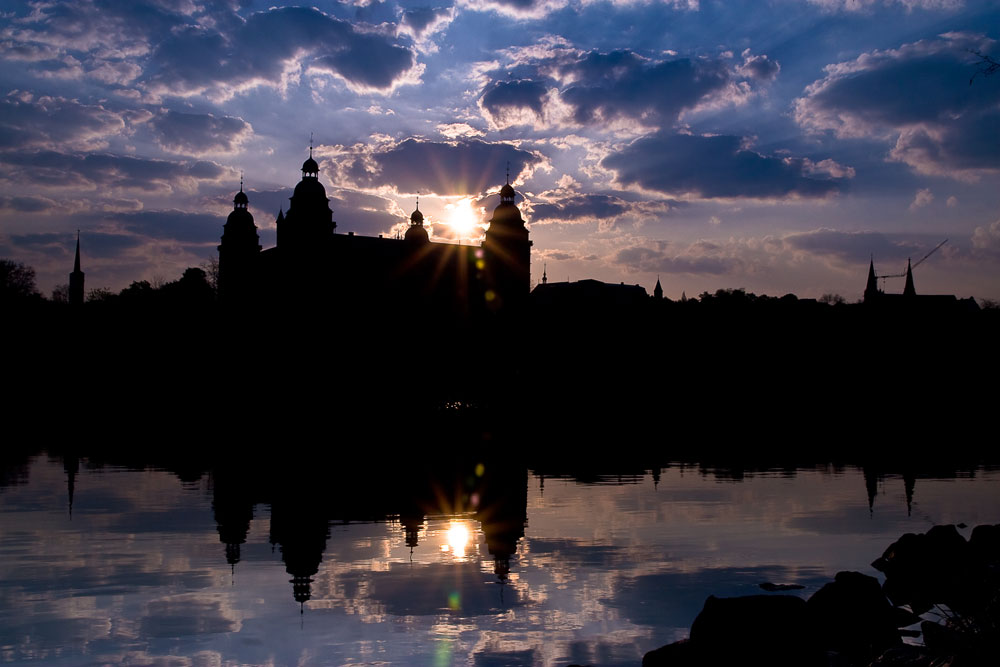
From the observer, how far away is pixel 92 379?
92312mm

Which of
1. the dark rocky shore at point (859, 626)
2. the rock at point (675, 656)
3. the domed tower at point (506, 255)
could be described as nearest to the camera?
the dark rocky shore at point (859, 626)

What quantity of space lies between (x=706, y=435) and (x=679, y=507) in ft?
95.1

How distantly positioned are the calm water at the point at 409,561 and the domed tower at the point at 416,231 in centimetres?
8876

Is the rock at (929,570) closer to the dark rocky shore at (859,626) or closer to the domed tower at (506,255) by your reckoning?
the dark rocky shore at (859,626)

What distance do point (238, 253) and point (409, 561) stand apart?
334 feet

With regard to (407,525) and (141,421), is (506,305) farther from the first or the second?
(407,525)

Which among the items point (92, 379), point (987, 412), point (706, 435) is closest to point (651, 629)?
point (706, 435)

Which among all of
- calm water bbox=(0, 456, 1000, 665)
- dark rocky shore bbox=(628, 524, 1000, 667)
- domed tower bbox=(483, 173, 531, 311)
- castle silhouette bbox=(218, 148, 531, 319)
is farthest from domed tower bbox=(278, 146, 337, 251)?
dark rocky shore bbox=(628, 524, 1000, 667)

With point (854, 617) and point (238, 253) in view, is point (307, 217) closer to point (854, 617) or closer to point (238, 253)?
point (238, 253)

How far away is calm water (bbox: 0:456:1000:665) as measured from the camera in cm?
1725

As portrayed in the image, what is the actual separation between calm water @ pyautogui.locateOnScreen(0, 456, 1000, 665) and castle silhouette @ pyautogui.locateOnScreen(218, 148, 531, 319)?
7389cm

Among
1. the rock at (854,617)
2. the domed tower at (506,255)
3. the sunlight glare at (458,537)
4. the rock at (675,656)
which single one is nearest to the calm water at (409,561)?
the sunlight glare at (458,537)

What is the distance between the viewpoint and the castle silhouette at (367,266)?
111000 millimetres

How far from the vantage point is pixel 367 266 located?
117312 mm
